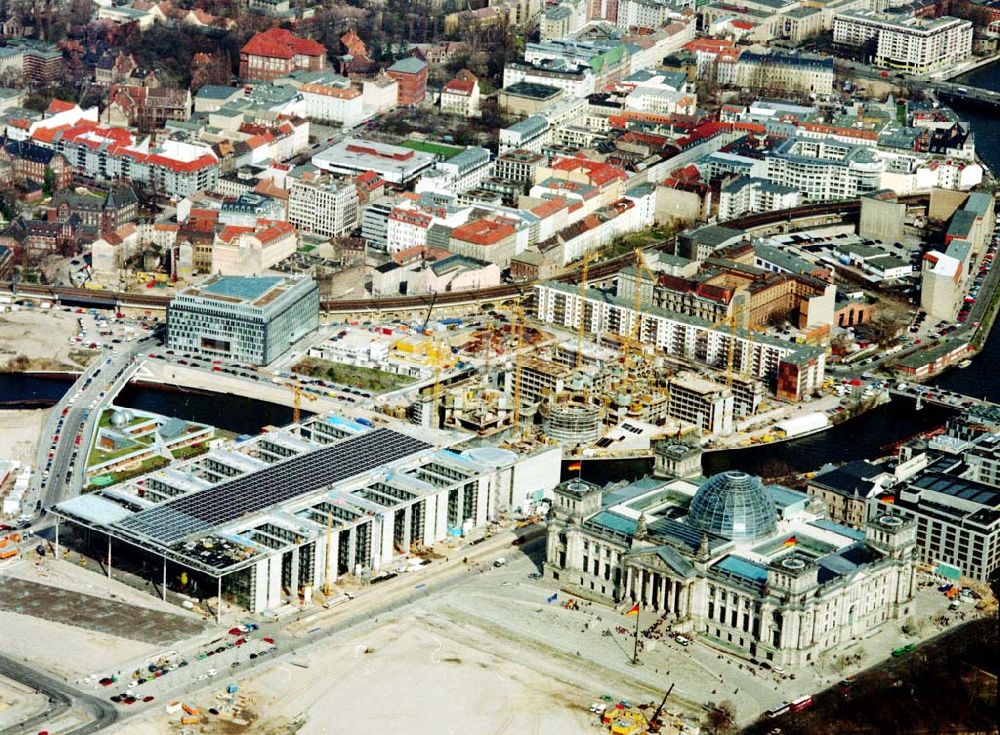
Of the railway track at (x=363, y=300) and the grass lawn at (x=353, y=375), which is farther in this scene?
the railway track at (x=363, y=300)

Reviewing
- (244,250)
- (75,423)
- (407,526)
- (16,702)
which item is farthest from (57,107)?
(16,702)

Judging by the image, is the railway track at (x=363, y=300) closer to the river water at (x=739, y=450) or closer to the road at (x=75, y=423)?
the road at (x=75, y=423)

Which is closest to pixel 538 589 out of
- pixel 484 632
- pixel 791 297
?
pixel 484 632

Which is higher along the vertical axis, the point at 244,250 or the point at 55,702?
the point at 244,250

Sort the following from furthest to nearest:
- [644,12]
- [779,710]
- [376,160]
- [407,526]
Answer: [644,12]
[376,160]
[407,526]
[779,710]

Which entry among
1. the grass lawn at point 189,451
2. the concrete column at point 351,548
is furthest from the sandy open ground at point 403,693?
the grass lawn at point 189,451

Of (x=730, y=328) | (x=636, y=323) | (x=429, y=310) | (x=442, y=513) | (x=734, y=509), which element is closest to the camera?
(x=734, y=509)

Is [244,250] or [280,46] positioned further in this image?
[280,46]

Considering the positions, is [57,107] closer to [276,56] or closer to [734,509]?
[276,56]

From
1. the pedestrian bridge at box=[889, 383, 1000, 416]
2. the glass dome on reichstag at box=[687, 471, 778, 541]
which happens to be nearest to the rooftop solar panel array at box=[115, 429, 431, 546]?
the glass dome on reichstag at box=[687, 471, 778, 541]
